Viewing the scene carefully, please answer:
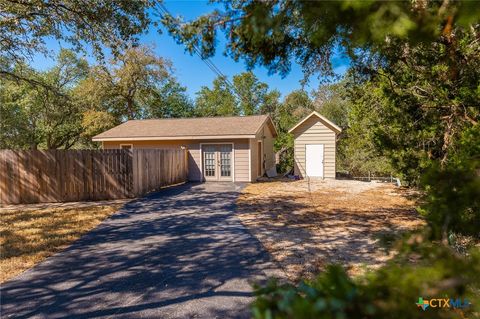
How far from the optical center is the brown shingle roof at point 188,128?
15922 mm

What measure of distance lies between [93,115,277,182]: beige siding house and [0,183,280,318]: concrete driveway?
8737mm

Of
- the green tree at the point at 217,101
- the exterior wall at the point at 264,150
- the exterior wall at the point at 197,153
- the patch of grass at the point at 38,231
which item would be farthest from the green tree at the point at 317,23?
the green tree at the point at 217,101

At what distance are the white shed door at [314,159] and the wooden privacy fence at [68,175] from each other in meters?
10.2

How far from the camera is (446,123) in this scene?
5727mm

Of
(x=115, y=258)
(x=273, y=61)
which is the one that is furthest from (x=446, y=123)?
(x=115, y=258)

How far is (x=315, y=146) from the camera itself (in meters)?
17.5

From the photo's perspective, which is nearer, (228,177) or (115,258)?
(115,258)

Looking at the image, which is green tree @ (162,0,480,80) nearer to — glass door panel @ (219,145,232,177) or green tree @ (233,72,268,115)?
glass door panel @ (219,145,232,177)

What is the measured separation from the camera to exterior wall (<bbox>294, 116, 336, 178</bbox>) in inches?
679

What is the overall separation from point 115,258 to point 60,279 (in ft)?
3.04

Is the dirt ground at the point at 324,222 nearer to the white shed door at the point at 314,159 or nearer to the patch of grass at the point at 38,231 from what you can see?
the patch of grass at the point at 38,231

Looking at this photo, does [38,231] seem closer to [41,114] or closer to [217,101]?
[41,114]

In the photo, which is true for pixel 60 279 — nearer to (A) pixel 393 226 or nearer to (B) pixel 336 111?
(A) pixel 393 226

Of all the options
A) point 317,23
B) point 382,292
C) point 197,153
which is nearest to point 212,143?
point 197,153
